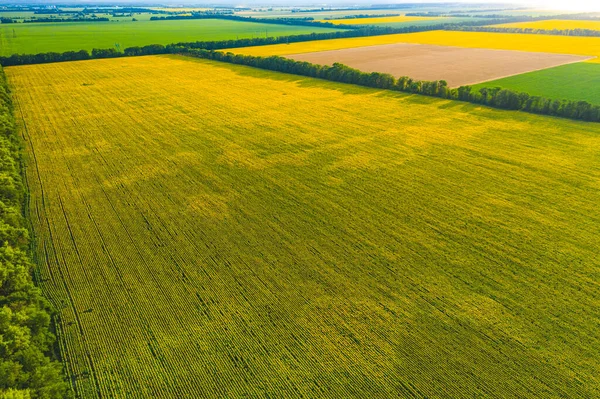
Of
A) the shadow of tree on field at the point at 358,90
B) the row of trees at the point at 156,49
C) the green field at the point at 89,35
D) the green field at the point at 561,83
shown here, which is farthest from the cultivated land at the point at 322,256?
the green field at the point at 89,35

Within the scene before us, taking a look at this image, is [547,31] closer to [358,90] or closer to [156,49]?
[358,90]

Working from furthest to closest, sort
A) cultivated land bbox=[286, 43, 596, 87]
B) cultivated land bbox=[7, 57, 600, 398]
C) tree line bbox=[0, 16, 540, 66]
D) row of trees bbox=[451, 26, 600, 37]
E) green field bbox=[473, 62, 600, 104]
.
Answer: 1. row of trees bbox=[451, 26, 600, 37]
2. tree line bbox=[0, 16, 540, 66]
3. cultivated land bbox=[286, 43, 596, 87]
4. green field bbox=[473, 62, 600, 104]
5. cultivated land bbox=[7, 57, 600, 398]

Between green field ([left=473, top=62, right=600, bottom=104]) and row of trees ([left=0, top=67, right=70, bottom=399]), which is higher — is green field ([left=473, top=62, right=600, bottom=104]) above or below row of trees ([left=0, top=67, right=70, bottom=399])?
above

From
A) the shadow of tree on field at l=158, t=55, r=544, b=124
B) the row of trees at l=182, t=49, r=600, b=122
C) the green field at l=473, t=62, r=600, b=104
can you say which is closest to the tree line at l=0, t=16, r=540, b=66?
the shadow of tree on field at l=158, t=55, r=544, b=124

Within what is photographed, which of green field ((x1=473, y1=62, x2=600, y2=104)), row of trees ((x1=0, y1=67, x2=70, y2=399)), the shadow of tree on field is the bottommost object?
row of trees ((x1=0, y1=67, x2=70, y2=399))

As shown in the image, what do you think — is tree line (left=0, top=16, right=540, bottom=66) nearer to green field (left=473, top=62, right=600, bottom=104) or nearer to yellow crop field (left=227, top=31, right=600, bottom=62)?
yellow crop field (left=227, top=31, right=600, bottom=62)

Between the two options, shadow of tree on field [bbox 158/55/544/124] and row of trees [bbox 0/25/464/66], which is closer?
shadow of tree on field [bbox 158/55/544/124]

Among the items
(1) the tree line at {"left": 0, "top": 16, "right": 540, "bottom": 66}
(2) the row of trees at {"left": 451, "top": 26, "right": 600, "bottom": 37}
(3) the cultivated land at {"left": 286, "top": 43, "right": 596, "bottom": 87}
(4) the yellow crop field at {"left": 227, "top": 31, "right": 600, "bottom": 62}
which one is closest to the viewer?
(3) the cultivated land at {"left": 286, "top": 43, "right": 596, "bottom": 87}
